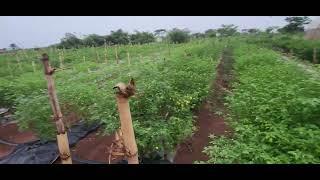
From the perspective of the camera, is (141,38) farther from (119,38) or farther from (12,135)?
(12,135)

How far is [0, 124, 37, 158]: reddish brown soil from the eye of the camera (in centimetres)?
495

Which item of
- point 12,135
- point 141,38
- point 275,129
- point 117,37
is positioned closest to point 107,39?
point 117,37

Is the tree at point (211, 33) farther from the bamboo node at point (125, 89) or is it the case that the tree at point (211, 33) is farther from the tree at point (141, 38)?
the bamboo node at point (125, 89)

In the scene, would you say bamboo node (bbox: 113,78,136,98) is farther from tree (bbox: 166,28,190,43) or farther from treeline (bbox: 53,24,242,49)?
tree (bbox: 166,28,190,43)

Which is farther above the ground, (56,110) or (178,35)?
(56,110)

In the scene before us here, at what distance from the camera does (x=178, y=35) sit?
21.3m

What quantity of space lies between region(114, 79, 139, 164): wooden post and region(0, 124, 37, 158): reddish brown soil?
3.16 metres

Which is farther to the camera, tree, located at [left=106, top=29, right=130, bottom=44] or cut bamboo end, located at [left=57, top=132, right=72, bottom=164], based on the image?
tree, located at [left=106, top=29, right=130, bottom=44]

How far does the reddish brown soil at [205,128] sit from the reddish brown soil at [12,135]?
6.83 feet

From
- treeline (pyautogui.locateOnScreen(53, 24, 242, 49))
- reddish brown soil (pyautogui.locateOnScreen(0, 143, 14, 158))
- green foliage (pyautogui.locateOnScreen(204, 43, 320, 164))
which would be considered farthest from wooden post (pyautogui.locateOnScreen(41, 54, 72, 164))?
treeline (pyautogui.locateOnScreen(53, 24, 242, 49))

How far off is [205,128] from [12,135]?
2.83 meters

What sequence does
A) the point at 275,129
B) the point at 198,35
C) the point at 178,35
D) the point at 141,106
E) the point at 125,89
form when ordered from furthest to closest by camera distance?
the point at 198,35 < the point at 178,35 < the point at 141,106 < the point at 275,129 < the point at 125,89
